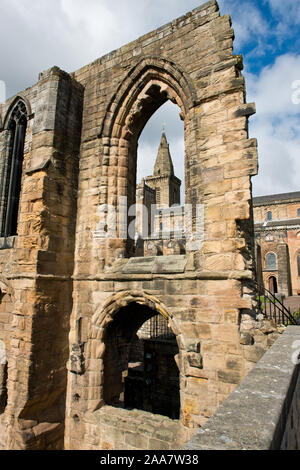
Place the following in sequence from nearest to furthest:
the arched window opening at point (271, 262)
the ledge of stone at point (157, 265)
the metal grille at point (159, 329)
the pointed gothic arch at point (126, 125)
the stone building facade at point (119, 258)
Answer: the stone building facade at point (119, 258)
the ledge of stone at point (157, 265)
the pointed gothic arch at point (126, 125)
the metal grille at point (159, 329)
the arched window opening at point (271, 262)

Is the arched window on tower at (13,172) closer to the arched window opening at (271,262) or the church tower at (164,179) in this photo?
the arched window opening at (271,262)

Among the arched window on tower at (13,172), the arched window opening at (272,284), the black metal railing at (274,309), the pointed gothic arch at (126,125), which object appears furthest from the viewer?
the arched window opening at (272,284)

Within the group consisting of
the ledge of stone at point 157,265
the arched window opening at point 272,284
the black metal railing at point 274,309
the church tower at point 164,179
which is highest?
the church tower at point 164,179

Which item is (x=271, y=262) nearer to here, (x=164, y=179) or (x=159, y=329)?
(x=164, y=179)

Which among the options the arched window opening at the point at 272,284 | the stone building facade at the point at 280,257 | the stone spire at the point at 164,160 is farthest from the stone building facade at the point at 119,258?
the stone spire at the point at 164,160

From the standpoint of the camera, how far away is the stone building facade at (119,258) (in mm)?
4473

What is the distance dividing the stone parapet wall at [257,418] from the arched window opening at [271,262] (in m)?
31.3

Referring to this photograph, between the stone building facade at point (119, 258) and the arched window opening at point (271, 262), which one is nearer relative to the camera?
the stone building facade at point (119, 258)

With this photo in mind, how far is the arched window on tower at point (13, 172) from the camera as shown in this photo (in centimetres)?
773

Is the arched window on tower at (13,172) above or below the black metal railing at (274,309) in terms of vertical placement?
above

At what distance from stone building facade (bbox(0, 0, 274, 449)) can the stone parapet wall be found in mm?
1837

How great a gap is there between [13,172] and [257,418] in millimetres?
8076

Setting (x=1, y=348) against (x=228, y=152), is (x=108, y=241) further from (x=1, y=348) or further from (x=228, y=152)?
(x=1, y=348)

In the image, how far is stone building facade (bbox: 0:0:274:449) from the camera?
4.47m
